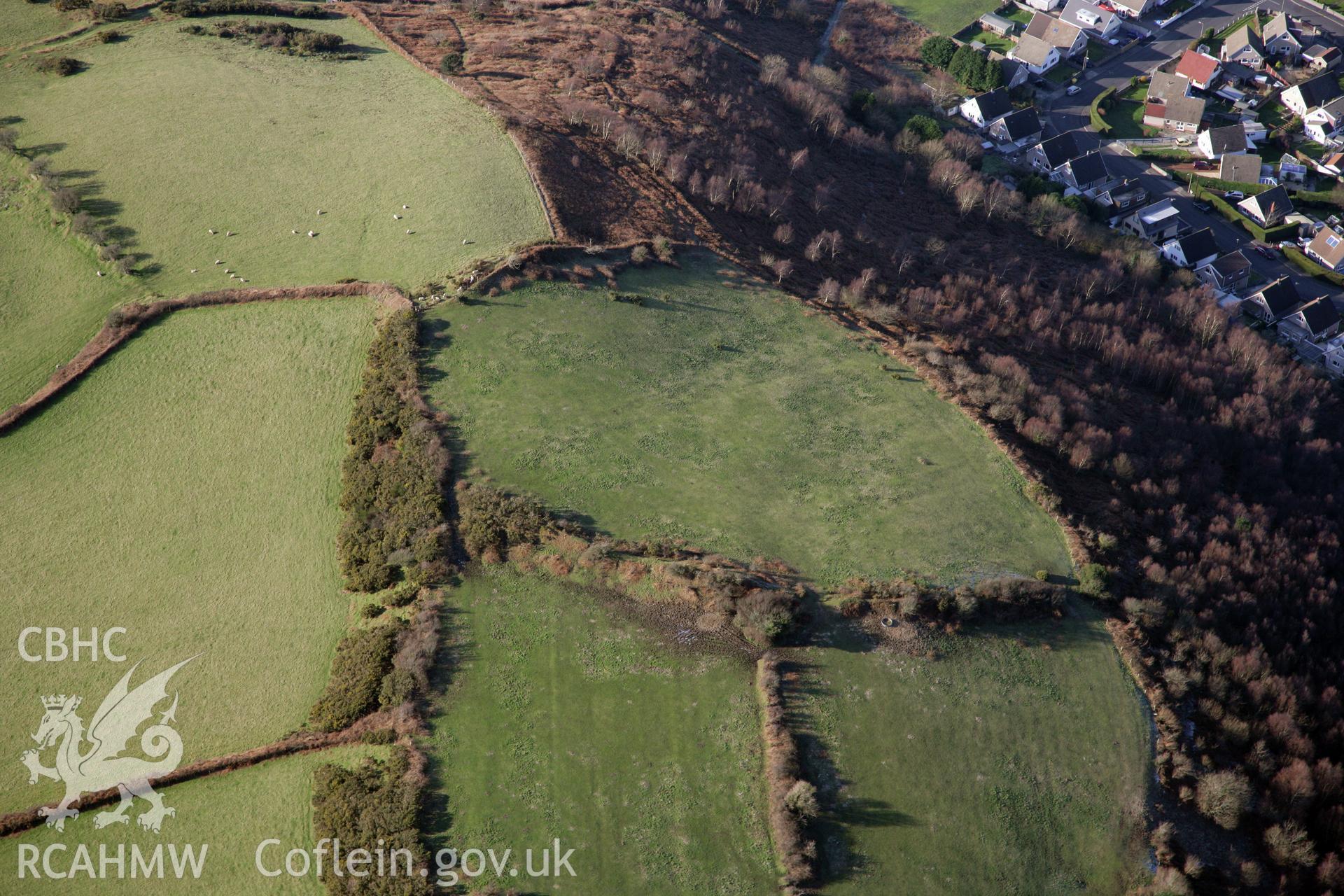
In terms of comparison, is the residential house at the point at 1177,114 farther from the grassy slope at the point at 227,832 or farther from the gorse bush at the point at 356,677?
the grassy slope at the point at 227,832

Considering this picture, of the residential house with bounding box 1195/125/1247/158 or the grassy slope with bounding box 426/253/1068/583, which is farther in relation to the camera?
the residential house with bounding box 1195/125/1247/158

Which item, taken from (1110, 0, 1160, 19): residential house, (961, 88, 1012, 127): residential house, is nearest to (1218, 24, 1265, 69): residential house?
(1110, 0, 1160, 19): residential house

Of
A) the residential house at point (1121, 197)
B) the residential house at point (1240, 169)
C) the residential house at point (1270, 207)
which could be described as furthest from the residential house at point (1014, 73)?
the residential house at point (1270, 207)

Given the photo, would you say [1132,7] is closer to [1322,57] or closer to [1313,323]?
[1322,57]

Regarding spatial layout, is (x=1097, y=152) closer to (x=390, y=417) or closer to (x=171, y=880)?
(x=390, y=417)

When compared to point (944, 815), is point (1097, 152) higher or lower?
higher

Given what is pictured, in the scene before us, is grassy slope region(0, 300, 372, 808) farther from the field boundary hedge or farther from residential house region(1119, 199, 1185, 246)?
residential house region(1119, 199, 1185, 246)

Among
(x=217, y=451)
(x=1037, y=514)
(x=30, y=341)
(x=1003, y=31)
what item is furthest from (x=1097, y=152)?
(x=30, y=341)
